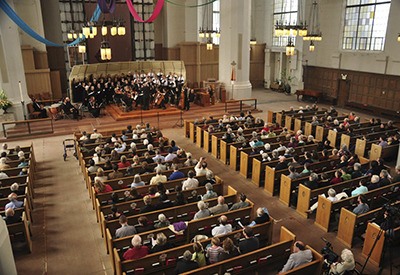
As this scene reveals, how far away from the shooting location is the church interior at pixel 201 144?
6.28m

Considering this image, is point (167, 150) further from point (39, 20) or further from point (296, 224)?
point (39, 20)

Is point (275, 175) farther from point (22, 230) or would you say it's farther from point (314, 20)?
point (314, 20)

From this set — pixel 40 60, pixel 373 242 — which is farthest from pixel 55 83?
pixel 373 242

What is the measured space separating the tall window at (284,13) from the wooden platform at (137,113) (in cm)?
1038

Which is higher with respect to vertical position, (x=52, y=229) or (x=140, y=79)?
(x=140, y=79)

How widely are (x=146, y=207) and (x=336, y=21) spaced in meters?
18.0

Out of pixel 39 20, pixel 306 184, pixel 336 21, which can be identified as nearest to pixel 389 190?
pixel 306 184

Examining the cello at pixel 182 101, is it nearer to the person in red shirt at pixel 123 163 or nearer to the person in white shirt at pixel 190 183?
the person in red shirt at pixel 123 163

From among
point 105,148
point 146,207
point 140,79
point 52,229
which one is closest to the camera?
point 146,207

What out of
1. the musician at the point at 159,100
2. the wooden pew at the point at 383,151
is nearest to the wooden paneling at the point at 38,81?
the musician at the point at 159,100

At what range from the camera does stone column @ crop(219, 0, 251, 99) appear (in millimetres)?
18891

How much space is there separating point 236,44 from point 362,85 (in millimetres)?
7381

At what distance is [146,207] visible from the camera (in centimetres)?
687

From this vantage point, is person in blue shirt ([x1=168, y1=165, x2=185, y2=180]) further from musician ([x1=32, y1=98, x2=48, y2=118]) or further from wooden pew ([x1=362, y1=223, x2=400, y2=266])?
musician ([x1=32, y1=98, x2=48, y2=118])
